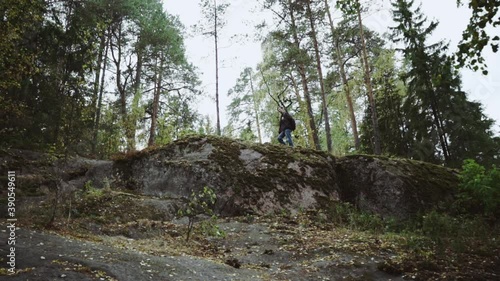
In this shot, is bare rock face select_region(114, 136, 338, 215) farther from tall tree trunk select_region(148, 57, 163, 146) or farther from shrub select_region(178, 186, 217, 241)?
tall tree trunk select_region(148, 57, 163, 146)

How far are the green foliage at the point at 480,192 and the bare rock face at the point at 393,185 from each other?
0.76 metres

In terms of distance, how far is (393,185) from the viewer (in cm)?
1190

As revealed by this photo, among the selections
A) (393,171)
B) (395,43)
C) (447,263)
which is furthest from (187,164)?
(395,43)

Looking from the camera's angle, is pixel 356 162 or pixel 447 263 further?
pixel 356 162

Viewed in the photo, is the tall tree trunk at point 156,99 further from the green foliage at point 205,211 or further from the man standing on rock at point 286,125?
the green foliage at point 205,211

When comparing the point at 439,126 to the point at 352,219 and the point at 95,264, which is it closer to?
the point at 352,219

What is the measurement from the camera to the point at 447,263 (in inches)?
254

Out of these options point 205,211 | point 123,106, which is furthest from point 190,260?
point 123,106

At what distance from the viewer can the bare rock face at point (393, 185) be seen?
1151cm

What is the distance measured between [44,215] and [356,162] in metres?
10.6

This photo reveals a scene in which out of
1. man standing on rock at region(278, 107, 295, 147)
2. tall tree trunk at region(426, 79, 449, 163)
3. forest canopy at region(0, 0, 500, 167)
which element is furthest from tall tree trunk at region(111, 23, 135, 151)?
tall tree trunk at region(426, 79, 449, 163)

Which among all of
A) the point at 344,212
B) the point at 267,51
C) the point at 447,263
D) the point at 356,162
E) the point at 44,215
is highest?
the point at 267,51

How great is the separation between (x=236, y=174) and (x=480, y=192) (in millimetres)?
7661

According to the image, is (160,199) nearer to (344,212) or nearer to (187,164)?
(187,164)
